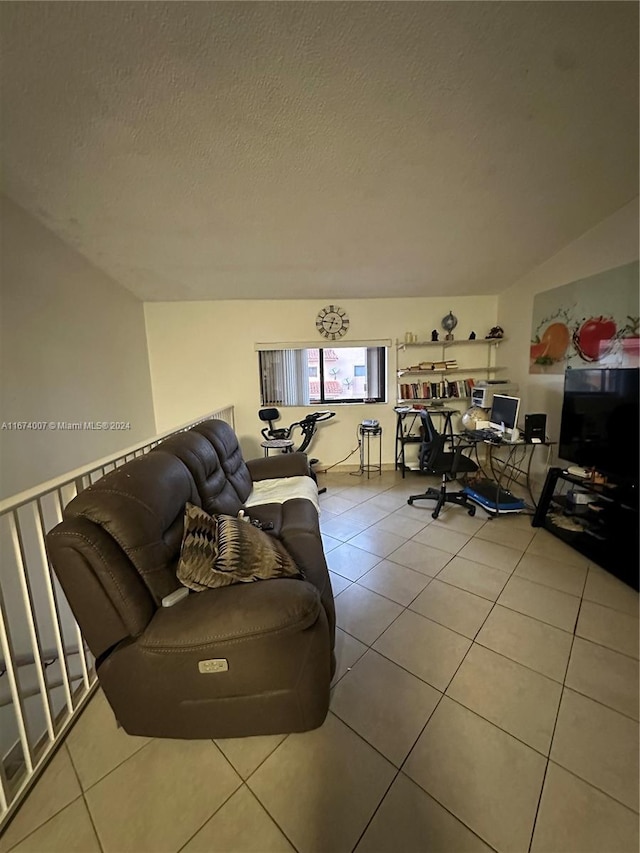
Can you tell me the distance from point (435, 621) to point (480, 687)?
36 cm

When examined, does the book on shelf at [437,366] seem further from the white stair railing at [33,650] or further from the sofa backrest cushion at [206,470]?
the white stair railing at [33,650]

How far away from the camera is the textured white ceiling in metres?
1.32

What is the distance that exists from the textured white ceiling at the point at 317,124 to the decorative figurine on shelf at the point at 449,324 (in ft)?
3.63

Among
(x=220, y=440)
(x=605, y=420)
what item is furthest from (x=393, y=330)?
(x=220, y=440)

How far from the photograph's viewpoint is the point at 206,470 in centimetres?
182

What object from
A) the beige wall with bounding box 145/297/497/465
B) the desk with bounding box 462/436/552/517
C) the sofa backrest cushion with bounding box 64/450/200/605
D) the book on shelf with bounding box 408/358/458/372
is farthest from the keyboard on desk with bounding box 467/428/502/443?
the sofa backrest cushion with bounding box 64/450/200/605

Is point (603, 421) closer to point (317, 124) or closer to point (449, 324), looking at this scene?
point (449, 324)

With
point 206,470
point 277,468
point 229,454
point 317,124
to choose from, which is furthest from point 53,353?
point 317,124

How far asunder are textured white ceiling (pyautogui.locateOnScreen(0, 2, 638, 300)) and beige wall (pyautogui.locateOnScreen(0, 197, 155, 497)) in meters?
0.28

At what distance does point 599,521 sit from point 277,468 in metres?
2.48

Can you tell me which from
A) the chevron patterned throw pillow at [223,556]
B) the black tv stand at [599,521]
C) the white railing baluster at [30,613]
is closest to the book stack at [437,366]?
the black tv stand at [599,521]

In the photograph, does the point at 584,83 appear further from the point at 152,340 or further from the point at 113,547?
the point at 152,340

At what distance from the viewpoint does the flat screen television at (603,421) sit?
2.00 m

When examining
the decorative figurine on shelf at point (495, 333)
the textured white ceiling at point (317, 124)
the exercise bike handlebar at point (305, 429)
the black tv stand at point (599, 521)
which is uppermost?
the textured white ceiling at point (317, 124)
